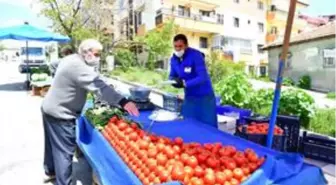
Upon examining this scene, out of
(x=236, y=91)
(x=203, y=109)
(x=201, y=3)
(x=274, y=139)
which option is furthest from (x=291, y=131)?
(x=201, y=3)

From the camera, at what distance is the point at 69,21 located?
790 inches

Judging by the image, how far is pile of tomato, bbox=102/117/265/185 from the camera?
2.39 meters

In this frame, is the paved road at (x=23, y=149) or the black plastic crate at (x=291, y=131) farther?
the black plastic crate at (x=291, y=131)

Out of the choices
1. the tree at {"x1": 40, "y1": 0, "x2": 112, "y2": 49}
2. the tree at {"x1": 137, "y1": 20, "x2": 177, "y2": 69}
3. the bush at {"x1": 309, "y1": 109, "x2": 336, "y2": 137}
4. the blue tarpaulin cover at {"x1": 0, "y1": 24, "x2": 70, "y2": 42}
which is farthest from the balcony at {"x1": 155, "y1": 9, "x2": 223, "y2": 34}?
the bush at {"x1": 309, "y1": 109, "x2": 336, "y2": 137}

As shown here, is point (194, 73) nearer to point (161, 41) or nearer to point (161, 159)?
point (161, 159)

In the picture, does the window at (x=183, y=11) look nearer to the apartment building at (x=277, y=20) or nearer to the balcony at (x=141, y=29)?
the balcony at (x=141, y=29)

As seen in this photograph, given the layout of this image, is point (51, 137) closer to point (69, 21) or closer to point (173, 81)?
point (173, 81)

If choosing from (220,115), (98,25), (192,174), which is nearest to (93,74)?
(192,174)

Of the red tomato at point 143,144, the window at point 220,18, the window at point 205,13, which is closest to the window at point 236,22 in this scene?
the window at point 220,18

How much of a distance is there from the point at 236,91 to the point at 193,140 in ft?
14.7

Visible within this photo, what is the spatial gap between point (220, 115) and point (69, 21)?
52.8ft

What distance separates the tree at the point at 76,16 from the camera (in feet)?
64.0

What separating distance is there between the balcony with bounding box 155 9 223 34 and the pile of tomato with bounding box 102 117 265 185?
25308 mm

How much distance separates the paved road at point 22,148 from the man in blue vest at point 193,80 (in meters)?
1.64
